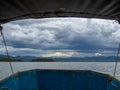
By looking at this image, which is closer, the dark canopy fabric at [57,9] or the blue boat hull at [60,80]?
the dark canopy fabric at [57,9]

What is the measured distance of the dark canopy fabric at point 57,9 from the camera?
383 cm

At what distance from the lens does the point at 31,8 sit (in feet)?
13.6

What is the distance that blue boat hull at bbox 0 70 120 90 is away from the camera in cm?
524

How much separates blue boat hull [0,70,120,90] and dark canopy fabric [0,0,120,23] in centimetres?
159

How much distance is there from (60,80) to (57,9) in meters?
2.40

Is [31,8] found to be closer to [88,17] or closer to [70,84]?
[88,17]

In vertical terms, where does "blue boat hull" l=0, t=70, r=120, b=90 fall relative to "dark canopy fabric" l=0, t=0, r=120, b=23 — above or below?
below

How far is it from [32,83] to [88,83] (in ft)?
5.41

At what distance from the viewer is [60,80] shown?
579 cm

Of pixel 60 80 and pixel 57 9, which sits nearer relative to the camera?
pixel 57 9

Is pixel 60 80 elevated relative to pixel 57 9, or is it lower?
lower

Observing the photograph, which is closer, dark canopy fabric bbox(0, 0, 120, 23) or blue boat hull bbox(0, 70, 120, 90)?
dark canopy fabric bbox(0, 0, 120, 23)

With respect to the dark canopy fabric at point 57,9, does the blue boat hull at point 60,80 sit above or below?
below

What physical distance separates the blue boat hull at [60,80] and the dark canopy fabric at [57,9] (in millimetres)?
1589
